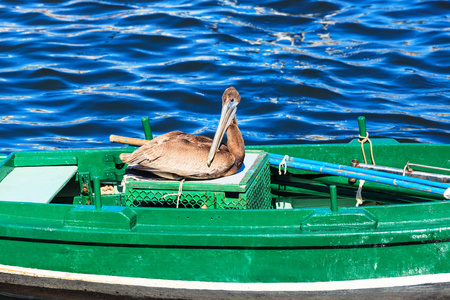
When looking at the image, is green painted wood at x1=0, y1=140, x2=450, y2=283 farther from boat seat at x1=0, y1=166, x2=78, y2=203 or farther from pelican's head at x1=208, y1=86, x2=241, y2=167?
pelican's head at x1=208, y1=86, x2=241, y2=167

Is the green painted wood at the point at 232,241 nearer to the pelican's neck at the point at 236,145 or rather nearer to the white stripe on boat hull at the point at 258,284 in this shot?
the white stripe on boat hull at the point at 258,284

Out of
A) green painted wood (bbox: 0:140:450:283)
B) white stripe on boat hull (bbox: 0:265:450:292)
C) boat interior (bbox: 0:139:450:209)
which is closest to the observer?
green painted wood (bbox: 0:140:450:283)

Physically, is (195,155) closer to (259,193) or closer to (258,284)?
(259,193)

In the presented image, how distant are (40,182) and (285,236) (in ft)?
8.60

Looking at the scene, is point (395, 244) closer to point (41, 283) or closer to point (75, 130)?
point (41, 283)

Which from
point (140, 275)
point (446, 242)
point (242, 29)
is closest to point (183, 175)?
point (140, 275)

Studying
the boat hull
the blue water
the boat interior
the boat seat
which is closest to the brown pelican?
the boat interior

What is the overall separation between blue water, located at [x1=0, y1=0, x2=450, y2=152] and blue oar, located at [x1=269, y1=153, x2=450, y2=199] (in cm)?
410

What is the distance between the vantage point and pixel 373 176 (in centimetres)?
617

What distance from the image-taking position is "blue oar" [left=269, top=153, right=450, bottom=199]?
6.03 m

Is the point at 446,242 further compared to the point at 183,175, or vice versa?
the point at 183,175

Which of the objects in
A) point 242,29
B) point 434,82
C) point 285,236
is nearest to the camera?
point 285,236

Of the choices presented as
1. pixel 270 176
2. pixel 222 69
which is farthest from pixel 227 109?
pixel 222 69

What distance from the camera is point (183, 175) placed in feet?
19.0
